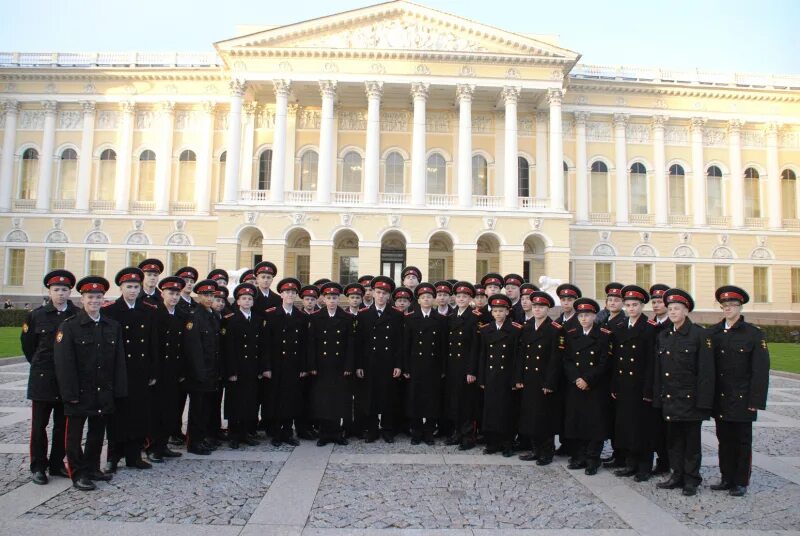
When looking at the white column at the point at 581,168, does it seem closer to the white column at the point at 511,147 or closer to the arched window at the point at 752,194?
the white column at the point at 511,147

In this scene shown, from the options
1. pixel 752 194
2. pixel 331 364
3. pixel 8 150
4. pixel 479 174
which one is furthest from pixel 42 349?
pixel 752 194

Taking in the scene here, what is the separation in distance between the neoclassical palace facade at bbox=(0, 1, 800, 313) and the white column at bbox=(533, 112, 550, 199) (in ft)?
0.46

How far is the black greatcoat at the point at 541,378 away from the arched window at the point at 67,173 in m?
39.1

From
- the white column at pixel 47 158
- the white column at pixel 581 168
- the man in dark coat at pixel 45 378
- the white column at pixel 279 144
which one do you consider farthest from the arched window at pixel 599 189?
the white column at pixel 47 158

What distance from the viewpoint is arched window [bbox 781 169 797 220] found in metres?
39.8

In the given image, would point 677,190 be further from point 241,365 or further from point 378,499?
point 378,499

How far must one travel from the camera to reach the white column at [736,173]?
38.7 m

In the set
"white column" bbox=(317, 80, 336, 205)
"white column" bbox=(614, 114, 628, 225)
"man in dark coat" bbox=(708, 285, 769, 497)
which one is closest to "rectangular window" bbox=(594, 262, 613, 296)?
"white column" bbox=(614, 114, 628, 225)

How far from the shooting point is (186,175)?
38.5m

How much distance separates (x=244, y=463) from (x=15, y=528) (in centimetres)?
282

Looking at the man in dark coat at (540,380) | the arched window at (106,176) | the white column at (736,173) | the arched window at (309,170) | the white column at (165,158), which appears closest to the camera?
the man in dark coat at (540,380)

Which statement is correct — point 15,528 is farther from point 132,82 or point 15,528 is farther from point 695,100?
point 695,100

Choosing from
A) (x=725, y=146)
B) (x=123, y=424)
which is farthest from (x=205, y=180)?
(x=725, y=146)

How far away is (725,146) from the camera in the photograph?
3944 centimetres
